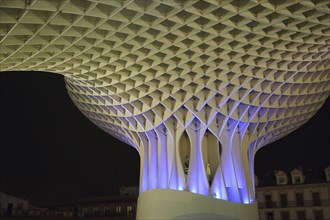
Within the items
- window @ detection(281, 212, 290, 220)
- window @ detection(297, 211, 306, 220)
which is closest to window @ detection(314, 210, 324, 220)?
window @ detection(297, 211, 306, 220)

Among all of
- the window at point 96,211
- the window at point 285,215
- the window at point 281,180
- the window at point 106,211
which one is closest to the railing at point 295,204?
the window at point 285,215

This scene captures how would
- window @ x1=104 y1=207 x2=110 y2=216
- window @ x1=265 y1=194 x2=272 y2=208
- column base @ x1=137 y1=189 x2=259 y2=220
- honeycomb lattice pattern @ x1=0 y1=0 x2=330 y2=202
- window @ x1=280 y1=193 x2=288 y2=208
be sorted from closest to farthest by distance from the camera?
honeycomb lattice pattern @ x1=0 y1=0 x2=330 y2=202, column base @ x1=137 y1=189 x2=259 y2=220, window @ x1=280 y1=193 x2=288 y2=208, window @ x1=265 y1=194 x2=272 y2=208, window @ x1=104 y1=207 x2=110 y2=216

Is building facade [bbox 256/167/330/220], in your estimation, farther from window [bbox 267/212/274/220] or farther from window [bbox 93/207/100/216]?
window [bbox 93/207/100/216]

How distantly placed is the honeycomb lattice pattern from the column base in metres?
0.79

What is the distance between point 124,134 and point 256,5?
16.0m

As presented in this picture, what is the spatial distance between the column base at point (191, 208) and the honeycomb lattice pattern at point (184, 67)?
0.79m

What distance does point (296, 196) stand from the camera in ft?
125

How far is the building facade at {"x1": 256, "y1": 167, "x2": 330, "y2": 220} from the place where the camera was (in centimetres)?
3638

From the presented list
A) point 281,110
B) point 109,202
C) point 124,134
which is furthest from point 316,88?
point 109,202

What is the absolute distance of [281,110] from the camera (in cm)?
2602

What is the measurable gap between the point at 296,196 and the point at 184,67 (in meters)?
24.5

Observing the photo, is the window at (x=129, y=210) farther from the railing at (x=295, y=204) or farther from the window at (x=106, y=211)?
the railing at (x=295, y=204)

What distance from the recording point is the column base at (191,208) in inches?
871

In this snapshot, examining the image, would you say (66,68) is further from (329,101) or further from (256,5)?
(329,101)
